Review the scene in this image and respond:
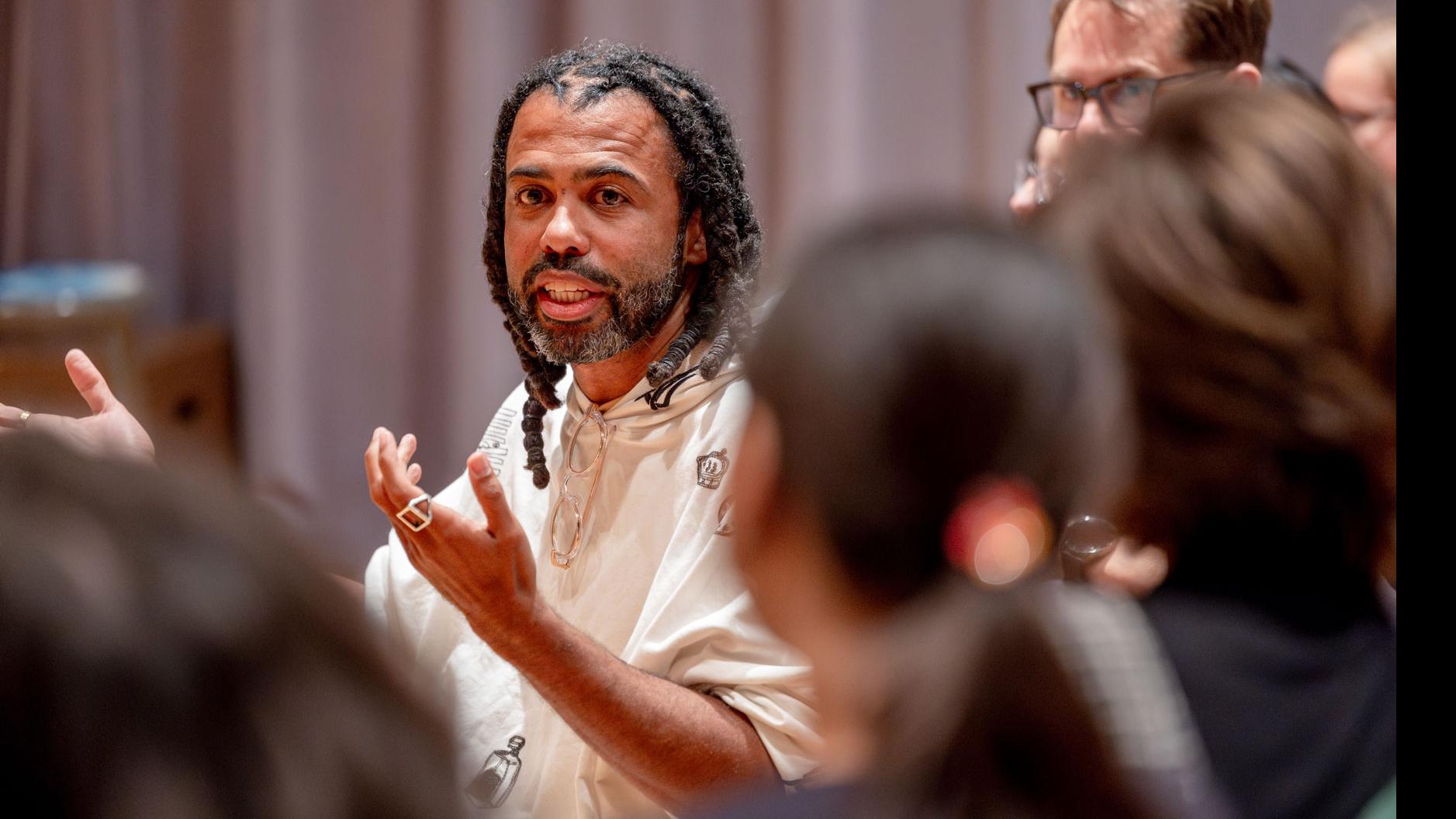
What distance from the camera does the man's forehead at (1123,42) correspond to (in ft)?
6.33

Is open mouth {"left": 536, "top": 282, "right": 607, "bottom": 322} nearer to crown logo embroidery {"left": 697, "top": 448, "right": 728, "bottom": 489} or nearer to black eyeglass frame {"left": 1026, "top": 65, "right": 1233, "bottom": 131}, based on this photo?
crown logo embroidery {"left": 697, "top": 448, "right": 728, "bottom": 489}

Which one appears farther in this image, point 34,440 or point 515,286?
point 515,286

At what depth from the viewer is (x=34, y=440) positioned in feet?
1.99

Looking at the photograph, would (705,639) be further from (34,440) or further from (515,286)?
(34,440)

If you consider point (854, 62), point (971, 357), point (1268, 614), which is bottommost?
point (1268, 614)

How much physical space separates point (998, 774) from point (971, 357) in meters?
0.23

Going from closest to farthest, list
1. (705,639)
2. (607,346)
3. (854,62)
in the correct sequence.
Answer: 1. (705,639)
2. (607,346)
3. (854,62)

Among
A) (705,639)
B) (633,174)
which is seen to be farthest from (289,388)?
(705,639)

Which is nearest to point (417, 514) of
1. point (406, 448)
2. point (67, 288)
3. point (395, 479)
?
point (395, 479)

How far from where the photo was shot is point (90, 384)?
73.5 inches

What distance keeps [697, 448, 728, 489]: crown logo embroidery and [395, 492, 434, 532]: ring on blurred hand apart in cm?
40

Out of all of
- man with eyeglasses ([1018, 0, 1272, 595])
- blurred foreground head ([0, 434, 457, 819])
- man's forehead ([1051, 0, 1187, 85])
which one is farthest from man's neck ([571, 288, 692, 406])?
blurred foreground head ([0, 434, 457, 819])

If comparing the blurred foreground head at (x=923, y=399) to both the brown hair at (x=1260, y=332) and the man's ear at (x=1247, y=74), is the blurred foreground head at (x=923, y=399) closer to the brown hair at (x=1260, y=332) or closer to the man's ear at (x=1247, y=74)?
the brown hair at (x=1260, y=332)
